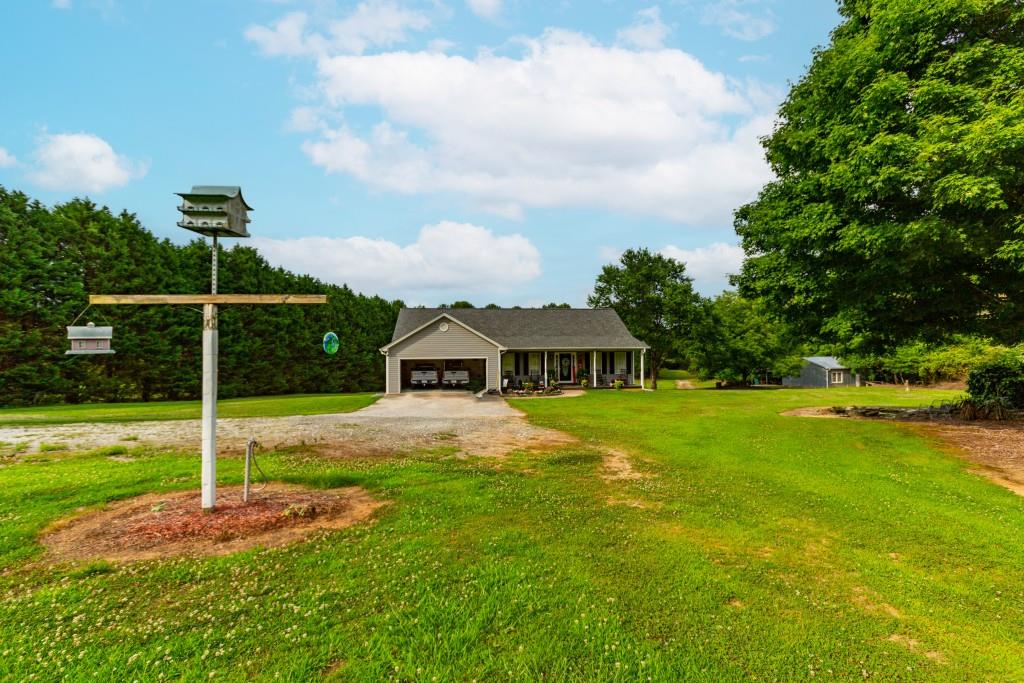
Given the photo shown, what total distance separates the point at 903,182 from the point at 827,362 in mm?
39748

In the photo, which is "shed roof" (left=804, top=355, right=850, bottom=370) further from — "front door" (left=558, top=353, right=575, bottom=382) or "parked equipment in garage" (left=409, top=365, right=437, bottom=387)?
"parked equipment in garage" (left=409, top=365, right=437, bottom=387)

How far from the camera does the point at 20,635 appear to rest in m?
3.97

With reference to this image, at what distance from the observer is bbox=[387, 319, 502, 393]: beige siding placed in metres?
31.9

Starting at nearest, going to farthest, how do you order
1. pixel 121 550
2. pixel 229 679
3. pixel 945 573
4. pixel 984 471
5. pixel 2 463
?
pixel 229 679, pixel 945 573, pixel 121 550, pixel 984 471, pixel 2 463

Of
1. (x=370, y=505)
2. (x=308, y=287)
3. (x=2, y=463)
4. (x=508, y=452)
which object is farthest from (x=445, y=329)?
(x=370, y=505)

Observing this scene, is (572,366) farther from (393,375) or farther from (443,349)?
(393,375)

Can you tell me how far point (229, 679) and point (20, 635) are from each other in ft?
7.33

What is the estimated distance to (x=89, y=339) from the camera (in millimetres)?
8031

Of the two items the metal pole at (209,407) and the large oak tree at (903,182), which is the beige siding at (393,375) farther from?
the metal pole at (209,407)

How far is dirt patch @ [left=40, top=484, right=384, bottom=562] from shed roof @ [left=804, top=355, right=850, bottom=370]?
49.3 metres

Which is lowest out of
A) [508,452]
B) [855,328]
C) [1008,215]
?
[508,452]

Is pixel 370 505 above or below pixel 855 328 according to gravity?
below

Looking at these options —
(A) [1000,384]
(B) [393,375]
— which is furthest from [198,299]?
(A) [1000,384]

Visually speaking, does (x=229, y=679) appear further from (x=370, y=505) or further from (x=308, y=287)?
(x=308, y=287)
